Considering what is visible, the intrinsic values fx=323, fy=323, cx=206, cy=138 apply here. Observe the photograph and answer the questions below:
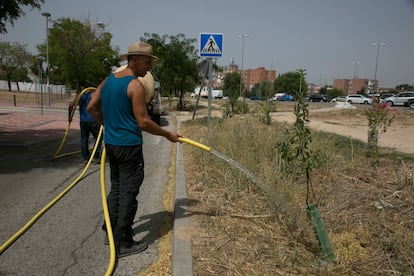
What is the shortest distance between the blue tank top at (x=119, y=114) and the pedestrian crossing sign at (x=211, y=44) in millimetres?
5493

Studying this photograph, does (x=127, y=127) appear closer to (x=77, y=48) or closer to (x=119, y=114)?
(x=119, y=114)

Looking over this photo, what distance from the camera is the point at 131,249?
3201 millimetres

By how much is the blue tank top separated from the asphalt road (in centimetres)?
115

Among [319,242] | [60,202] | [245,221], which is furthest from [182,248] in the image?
[60,202]

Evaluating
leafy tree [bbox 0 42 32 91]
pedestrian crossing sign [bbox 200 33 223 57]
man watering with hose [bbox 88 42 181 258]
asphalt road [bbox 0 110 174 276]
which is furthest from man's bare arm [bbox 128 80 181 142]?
leafy tree [bbox 0 42 32 91]

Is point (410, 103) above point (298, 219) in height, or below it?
above

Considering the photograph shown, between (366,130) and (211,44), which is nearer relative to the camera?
(211,44)

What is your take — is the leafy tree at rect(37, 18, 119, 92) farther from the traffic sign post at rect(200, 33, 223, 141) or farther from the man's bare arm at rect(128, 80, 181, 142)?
the man's bare arm at rect(128, 80, 181, 142)

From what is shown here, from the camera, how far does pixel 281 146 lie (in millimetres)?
4207

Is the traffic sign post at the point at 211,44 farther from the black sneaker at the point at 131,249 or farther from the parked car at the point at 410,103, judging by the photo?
the parked car at the point at 410,103

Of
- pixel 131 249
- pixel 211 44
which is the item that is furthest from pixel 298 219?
pixel 211 44

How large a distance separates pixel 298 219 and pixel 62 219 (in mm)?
2796

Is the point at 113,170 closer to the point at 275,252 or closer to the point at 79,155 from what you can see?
the point at 275,252

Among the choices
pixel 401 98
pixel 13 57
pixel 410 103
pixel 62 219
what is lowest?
pixel 62 219
